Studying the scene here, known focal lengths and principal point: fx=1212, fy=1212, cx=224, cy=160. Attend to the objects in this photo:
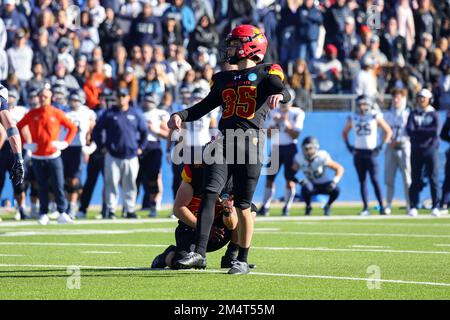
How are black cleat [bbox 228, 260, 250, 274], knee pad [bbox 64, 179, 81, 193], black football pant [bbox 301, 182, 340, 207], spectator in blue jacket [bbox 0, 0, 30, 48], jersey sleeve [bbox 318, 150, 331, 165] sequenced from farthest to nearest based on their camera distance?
spectator in blue jacket [bbox 0, 0, 30, 48] → jersey sleeve [bbox 318, 150, 331, 165] → black football pant [bbox 301, 182, 340, 207] → knee pad [bbox 64, 179, 81, 193] → black cleat [bbox 228, 260, 250, 274]

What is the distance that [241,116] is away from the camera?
9.94 meters

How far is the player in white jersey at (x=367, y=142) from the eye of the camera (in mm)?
20578

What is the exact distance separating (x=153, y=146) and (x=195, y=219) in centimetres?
1041

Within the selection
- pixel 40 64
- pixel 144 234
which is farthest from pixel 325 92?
pixel 144 234

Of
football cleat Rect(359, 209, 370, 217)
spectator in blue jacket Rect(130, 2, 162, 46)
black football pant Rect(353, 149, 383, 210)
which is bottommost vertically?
football cleat Rect(359, 209, 370, 217)

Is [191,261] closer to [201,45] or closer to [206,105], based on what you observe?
[206,105]

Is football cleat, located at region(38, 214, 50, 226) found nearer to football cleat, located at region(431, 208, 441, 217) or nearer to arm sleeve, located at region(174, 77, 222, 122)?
football cleat, located at region(431, 208, 441, 217)

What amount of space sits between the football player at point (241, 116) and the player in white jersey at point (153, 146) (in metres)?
10.4

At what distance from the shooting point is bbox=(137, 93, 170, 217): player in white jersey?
20.5 meters

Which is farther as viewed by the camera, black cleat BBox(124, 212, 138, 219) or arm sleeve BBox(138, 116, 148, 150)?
arm sleeve BBox(138, 116, 148, 150)

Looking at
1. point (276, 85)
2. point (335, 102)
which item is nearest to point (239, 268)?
point (276, 85)

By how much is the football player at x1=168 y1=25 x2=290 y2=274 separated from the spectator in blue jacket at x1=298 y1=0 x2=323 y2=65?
1489cm

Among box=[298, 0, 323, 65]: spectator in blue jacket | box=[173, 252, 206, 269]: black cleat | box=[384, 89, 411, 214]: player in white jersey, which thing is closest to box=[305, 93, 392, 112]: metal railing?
box=[298, 0, 323, 65]: spectator in blue jacket

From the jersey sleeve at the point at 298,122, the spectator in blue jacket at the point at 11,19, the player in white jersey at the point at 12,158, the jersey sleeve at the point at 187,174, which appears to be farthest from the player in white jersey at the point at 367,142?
the jersey sleeve at the point at 187,174
